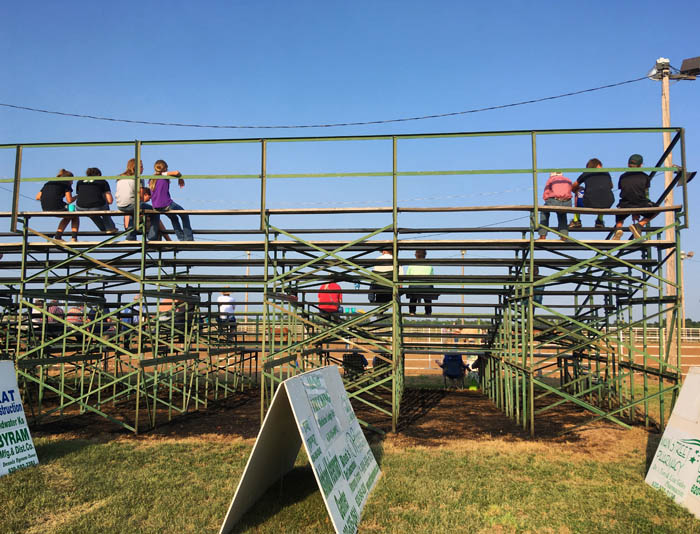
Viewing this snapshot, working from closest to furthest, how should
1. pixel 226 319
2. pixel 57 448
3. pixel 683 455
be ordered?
pixel 683 455, pixel 57 448, pixel 226 319

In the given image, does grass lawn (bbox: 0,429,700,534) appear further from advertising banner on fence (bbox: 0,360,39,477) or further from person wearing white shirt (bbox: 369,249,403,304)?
person wearing white shirt (bbox: 369,249,403,304)

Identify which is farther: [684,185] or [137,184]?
[137,184]

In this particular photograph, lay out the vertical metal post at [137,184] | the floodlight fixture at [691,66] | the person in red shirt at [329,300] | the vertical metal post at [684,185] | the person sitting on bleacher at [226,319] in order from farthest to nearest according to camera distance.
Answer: the floodlight fixture at [691,66]
the person sitting on bleacher at [226,319]
the person in red shirt at [329,300]
the vertical metal post at [137,184]
the vertical metal post at [684,185]

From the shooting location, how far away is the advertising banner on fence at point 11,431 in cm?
711

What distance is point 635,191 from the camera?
1027 cm

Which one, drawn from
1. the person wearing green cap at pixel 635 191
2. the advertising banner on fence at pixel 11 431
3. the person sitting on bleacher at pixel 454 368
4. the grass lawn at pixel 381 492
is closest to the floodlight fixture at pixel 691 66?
the person wearing green cap at pixel 635 191

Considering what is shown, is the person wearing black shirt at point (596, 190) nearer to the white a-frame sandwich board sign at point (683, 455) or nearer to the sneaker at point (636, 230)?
the sneaker at point (636, 230)

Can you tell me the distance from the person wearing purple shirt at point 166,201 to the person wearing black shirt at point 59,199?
163 cm

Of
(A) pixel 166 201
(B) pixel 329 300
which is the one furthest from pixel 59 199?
(B) pixel 329 300

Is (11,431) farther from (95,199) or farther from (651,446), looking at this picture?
(651,446)

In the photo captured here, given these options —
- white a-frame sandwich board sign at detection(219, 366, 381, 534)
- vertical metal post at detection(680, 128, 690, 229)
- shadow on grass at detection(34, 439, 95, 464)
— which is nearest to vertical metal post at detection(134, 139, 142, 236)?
shadow on grass at detection(34, 439, 95, 464)

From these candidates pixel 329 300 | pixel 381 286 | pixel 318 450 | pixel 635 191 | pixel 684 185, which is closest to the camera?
pixel 318 450

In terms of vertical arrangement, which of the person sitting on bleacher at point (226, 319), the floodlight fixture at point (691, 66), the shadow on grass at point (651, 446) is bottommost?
the shadow on grass at point (651, 446)

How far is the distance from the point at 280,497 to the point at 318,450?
4.09 ft
